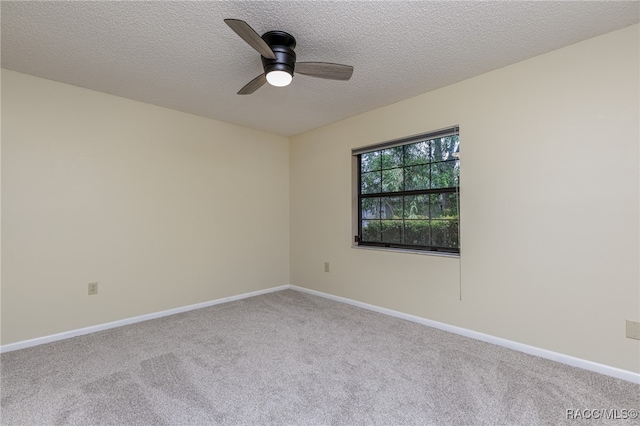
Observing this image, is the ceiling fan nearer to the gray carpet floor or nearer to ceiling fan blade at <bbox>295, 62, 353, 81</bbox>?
ceiling fan blade at <bbox>295, 62, 353, 81</bbox>

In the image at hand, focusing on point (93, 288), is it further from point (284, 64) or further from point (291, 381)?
point (284, 64)

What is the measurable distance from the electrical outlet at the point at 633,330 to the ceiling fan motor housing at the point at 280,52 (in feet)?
9.08

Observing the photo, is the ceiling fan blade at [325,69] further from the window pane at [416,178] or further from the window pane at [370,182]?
the window pane at [370,182]

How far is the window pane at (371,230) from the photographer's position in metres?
3.59

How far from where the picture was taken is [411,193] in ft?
10.5

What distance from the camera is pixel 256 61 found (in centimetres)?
235

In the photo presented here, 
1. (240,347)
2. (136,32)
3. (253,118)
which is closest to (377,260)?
(240,347)

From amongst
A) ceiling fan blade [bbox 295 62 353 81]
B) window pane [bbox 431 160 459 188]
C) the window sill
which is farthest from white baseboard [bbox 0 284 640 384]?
ceiling fan blade [bbox 295 62 353 81]

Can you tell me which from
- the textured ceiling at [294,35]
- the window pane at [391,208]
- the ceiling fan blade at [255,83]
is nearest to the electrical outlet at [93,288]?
the textured ceiling at [294,35]

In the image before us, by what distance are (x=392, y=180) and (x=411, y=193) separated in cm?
31

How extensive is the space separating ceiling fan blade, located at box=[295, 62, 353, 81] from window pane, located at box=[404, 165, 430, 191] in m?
1.43

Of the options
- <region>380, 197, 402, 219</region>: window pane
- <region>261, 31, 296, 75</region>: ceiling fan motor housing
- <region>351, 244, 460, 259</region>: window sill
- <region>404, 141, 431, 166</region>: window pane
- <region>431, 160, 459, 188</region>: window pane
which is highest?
<region>261, 31, 296, 75</region>: ceiling fan motor housing

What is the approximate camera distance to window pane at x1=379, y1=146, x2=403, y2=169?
11.0 feet

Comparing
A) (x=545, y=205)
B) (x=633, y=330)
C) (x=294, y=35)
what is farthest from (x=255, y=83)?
(x=633, y=330)
